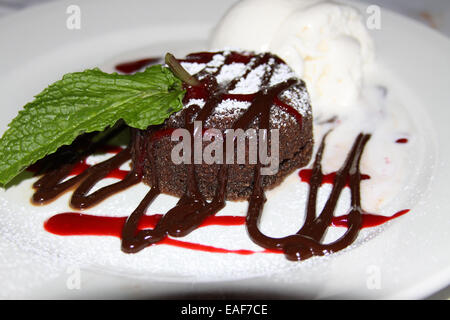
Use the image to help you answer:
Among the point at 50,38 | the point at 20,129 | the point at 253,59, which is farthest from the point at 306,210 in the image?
the point at 50,38

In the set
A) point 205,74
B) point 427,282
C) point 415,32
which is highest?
point 415,32

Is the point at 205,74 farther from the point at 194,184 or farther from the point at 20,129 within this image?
the point at 20,129

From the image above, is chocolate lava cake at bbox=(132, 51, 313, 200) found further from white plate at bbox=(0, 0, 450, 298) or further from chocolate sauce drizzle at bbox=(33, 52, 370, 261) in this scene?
white plate at bbox=(0, 0, 450, 298)

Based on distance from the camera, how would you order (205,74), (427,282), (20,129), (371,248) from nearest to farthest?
(427,282), (371,248), (20,129), (205,74)

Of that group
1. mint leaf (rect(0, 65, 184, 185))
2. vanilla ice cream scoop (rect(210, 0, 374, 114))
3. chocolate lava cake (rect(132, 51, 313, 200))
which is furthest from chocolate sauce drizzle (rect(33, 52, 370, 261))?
vanilla ice cream scoop (rect(210, 0, 374, 114))

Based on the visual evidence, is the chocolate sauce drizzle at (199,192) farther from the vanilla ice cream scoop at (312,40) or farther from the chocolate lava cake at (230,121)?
the vanilla ice cream scoop at (312,40)

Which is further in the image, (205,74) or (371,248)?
(205,74)

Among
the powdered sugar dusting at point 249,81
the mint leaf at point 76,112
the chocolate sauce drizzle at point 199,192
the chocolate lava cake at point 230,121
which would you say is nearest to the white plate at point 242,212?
the chocolate sauce drizzle at point 199,192
